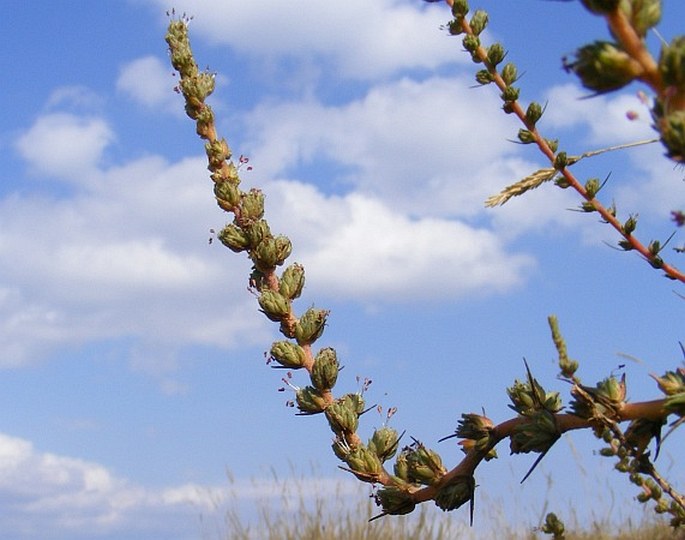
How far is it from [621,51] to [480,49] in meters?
2.69

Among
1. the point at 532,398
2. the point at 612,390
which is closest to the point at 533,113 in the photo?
the point at 532,398

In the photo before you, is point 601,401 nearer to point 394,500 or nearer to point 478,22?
point 394,500

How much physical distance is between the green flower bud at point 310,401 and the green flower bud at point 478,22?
1875mm

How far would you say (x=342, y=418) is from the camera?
2.35 meters

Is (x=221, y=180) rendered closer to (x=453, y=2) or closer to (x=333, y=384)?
(x=333, y=384)

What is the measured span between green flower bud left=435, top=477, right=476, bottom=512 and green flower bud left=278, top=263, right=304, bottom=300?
29.9 inches

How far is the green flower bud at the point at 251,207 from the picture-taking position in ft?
8.44

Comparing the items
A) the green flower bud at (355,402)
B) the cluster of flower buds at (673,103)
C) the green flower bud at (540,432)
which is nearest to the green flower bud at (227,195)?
the green flower bud at (355,402)

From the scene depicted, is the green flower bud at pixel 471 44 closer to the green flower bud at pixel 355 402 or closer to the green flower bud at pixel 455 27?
the green flower bud at pixel 455 27

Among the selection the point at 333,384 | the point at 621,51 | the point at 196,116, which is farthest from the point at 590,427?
the point at 196,116

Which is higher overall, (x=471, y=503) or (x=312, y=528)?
(x=312, y=528)

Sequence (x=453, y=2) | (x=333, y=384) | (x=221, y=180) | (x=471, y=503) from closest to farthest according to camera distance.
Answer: (x=471, y=503)
(x=333, y=384)
(x=221, y=180)
(x=453, y=2)

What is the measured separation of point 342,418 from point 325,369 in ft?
0.50

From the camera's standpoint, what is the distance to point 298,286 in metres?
2.57
